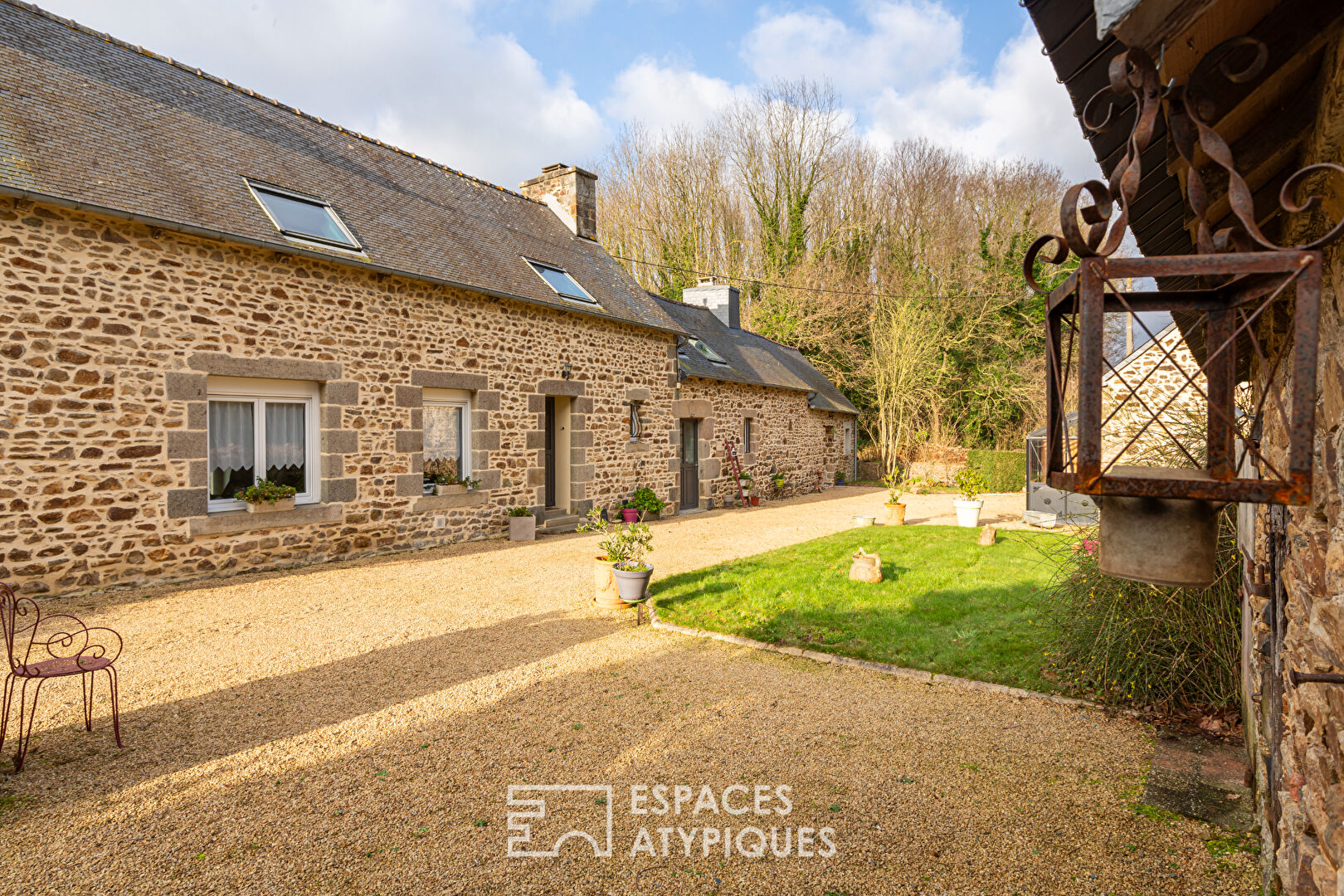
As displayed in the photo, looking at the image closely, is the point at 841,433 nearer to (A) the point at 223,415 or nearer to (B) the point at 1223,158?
(A) the point at 223,415

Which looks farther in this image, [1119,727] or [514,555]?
[514,555]

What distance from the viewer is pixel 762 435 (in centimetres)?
1645

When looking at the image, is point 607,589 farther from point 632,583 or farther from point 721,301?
point 721,301

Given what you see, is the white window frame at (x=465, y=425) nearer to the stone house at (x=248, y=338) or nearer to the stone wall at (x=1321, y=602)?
the stone house at (x=248, y=338)

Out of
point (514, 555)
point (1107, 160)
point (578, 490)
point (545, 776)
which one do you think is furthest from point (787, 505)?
point (1107, 160)

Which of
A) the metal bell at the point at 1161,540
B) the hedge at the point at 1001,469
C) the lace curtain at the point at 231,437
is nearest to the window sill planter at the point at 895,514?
the hedge at the point at 1001,469

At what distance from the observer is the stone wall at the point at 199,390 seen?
19.4ft

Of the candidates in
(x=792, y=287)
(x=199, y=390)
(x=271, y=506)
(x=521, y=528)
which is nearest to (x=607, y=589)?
(x=271, y=506)

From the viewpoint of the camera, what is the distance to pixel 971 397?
2078cm

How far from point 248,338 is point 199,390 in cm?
73

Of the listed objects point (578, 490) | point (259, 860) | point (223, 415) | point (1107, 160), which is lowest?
point (259, 860)

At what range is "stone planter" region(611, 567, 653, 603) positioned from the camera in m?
6.17

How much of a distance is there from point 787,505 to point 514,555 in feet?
26.0

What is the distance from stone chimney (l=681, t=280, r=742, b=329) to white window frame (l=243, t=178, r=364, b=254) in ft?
38.3
